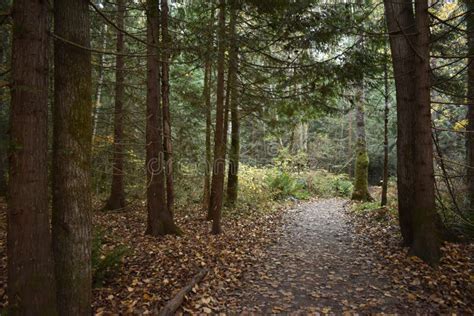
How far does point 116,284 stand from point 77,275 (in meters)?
1.69

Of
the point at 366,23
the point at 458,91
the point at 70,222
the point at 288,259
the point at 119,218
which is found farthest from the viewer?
the point at 119,218

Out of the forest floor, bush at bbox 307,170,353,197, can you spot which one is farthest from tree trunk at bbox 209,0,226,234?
bush at bbox 307,170,353,197

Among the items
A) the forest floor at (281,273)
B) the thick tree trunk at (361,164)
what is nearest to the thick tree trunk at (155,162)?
the forest floor at (281,273)

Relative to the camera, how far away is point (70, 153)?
11.3 ft

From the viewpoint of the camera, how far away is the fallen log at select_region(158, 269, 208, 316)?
4.17m

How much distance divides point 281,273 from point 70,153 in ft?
14.2

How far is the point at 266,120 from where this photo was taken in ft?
34.8

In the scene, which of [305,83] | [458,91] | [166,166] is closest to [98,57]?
[166,166]

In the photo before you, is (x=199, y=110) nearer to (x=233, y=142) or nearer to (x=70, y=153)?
(x=233, y=142)

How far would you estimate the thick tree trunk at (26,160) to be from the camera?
290 cm

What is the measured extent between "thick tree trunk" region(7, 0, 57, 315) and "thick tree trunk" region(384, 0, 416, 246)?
645cm

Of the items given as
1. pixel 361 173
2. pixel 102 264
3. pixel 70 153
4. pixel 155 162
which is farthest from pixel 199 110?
pixel 361 173

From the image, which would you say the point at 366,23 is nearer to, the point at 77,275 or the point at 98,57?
the point at 98,57

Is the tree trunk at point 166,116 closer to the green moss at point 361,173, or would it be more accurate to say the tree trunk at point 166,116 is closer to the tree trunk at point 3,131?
the tree trunk at point 3,131
